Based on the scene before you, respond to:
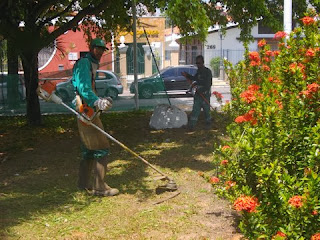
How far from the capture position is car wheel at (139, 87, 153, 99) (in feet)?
41.5

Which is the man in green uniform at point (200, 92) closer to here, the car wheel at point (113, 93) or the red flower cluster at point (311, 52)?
the car wheel at point (113, 93)

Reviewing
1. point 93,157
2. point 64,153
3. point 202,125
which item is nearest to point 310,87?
point 93,157

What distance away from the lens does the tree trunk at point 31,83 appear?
1014 centimetres

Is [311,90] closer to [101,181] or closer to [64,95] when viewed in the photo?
[101,181]

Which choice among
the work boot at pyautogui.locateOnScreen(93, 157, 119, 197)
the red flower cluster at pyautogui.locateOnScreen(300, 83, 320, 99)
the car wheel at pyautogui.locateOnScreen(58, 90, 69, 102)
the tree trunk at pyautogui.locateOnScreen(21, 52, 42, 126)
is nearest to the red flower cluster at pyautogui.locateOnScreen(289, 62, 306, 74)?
the red flower cluster at pyautogui.locateOnScreen(300, 83, 320, 99)

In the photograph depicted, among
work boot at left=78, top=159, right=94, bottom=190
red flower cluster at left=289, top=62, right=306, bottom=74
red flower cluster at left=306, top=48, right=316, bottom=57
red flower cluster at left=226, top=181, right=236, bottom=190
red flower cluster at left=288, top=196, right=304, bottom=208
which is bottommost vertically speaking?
work boot at left=78, top=159, right=94, bottom=190

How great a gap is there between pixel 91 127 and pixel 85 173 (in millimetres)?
632

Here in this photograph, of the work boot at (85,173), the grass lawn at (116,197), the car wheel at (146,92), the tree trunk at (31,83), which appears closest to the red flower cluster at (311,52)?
the grass lawn at (116,197)

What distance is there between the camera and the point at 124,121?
36.8 feet

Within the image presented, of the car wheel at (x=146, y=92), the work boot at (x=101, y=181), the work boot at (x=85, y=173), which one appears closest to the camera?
the work boot at (x=101, y=181)

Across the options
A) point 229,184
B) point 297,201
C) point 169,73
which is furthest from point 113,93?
point 297,201

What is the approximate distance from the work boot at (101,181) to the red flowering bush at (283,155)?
1699 millimetres

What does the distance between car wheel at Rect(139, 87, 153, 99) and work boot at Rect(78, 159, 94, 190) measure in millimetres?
7138

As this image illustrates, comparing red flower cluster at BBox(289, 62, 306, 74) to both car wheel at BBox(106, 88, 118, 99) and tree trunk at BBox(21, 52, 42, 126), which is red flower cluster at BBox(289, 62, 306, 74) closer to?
tree trunk at BBox(21, 52, 42, 126)
